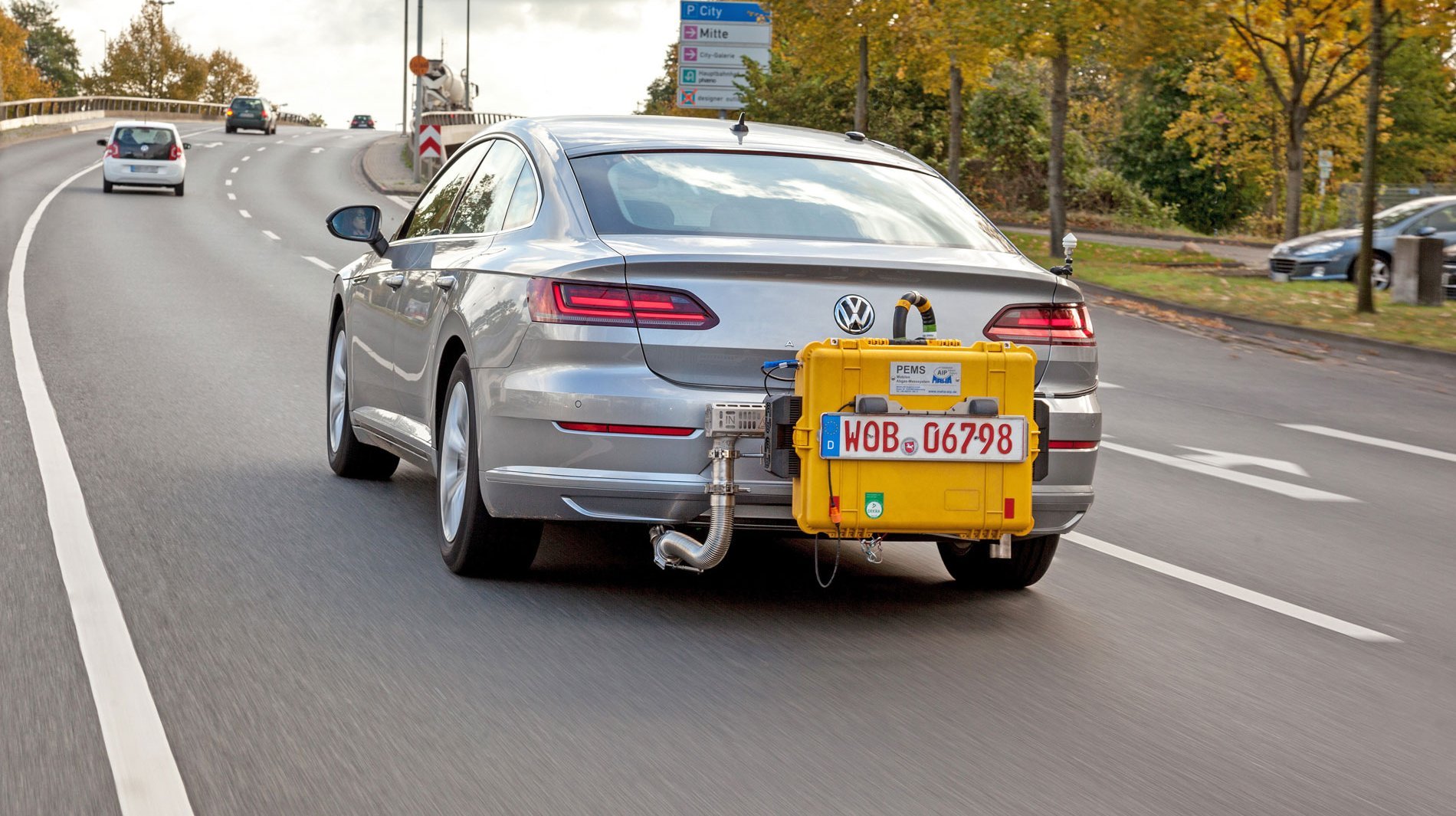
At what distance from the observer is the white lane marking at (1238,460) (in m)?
10.2

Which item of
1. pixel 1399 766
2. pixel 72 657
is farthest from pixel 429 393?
pixel 1399 766

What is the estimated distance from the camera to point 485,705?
471 cm

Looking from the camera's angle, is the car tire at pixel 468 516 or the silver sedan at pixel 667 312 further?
the car tire at pixel 468 516

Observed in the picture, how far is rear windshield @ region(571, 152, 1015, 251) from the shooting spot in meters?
6.03

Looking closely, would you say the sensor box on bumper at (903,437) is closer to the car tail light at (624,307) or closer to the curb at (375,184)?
the car tail light at (624,307)

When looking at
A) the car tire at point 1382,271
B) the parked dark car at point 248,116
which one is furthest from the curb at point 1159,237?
the parked dark car at point 248,116

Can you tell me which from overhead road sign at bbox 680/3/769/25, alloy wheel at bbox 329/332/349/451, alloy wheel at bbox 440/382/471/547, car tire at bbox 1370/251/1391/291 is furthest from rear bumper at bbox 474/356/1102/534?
overhead road sign at bbox 680/3/769/25

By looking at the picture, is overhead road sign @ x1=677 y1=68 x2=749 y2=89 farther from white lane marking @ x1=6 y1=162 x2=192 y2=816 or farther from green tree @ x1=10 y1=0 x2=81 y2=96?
green tree @ x1=10 y1=0 x2=81 y2=96

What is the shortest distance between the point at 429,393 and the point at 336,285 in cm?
232

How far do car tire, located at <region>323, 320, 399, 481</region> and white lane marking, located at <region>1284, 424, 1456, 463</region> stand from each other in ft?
20.3

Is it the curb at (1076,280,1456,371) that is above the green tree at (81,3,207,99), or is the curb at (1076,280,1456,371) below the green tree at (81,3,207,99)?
below

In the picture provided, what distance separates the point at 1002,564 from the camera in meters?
6.47

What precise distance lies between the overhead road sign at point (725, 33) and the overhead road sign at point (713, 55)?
0.32 feet

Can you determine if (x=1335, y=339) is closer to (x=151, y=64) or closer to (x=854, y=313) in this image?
(x=854, y=313)
